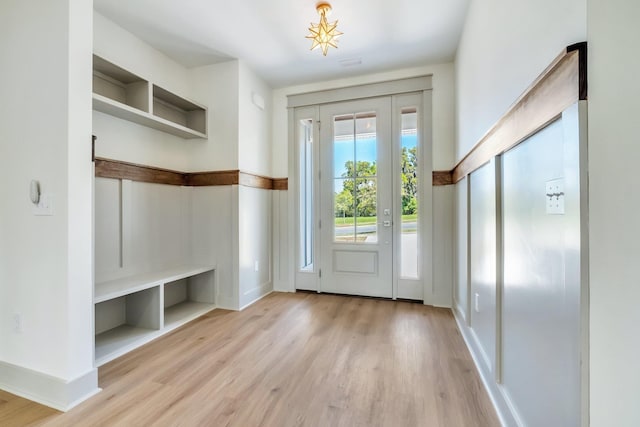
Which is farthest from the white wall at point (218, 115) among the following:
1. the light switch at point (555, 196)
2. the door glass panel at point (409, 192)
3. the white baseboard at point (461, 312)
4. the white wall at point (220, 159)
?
the light switch at point (555, 196)

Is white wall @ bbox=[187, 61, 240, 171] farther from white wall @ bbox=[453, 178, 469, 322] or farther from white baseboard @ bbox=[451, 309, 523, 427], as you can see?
white baseboard @ bbox=[451, 309, 523, 427]

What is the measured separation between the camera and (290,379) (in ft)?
5.91

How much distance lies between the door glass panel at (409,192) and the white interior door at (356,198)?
15cm

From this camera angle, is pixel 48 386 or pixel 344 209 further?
pixel 344 209

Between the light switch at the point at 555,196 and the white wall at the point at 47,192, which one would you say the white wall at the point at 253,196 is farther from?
the light switch at the point at 555,196

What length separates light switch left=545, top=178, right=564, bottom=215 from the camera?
882mm

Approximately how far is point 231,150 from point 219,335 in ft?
6.09

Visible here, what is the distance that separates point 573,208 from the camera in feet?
2.64

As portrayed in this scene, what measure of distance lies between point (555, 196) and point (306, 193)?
3.00 m

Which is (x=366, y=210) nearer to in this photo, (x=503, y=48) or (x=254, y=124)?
(x=254, y=124)

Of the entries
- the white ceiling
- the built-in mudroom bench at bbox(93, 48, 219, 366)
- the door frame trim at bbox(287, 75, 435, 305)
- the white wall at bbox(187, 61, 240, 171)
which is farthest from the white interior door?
the built-in mudroom bench at bbox(93, 48, 219, 366)

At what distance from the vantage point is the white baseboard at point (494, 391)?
4.32 feet

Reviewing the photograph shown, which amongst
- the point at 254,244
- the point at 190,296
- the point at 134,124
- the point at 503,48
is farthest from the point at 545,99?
the point at 190,296

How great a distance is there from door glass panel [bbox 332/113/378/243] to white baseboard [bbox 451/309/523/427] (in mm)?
1574
